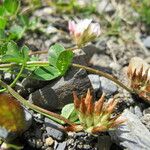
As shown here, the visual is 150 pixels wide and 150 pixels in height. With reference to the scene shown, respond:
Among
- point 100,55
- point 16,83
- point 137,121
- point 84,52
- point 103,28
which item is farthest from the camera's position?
point 103,28

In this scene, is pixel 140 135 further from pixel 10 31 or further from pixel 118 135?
pixel 10 31

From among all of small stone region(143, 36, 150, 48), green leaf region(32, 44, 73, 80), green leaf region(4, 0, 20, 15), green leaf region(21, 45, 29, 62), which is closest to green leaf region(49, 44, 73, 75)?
green leaf region(32, 44, 73, 80)

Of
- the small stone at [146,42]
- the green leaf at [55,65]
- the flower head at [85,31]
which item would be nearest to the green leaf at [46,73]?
the green leaf at [55,65]

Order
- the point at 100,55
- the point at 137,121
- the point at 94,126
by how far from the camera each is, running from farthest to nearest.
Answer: the point at 100,55 → the point at 137,121 → the point at 94,126

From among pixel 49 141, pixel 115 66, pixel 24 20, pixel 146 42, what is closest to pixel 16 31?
pixel 24 20

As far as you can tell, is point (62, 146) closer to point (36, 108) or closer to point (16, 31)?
point (36, 108)

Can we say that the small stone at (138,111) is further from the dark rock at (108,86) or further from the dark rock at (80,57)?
the dark rock at (80,57)

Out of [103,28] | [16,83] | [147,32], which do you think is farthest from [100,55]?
[16,83]
